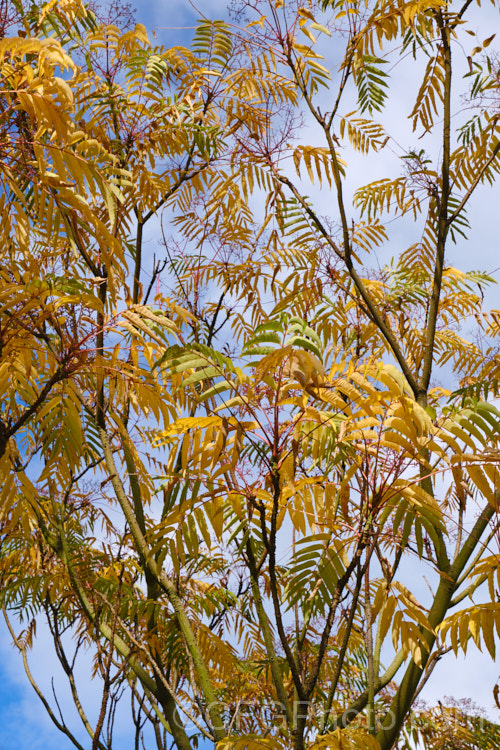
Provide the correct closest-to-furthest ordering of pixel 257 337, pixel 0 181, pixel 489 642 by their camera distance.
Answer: pixel 257 337, pixel 489 642, pixel 0 181

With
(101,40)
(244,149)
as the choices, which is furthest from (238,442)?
(101,40)

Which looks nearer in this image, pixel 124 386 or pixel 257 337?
pixel 257 337

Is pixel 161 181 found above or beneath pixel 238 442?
above

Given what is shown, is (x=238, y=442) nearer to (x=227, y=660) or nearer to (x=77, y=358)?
(x=77, y=358)

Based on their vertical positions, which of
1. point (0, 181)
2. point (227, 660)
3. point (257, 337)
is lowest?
point (227, 660)

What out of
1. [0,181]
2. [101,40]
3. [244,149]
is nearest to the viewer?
[0,181]

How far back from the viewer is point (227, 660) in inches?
98.7

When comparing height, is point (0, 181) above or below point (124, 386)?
above

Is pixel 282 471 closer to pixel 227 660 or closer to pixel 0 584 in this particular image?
pixel 227 660

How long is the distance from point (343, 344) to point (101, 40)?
1649 mm

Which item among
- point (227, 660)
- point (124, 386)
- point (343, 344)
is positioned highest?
point (343, 344)

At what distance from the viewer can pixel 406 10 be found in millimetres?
2135

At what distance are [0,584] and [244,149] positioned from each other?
2.20 meters

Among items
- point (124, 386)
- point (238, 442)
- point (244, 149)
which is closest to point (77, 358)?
point (124, 386)
